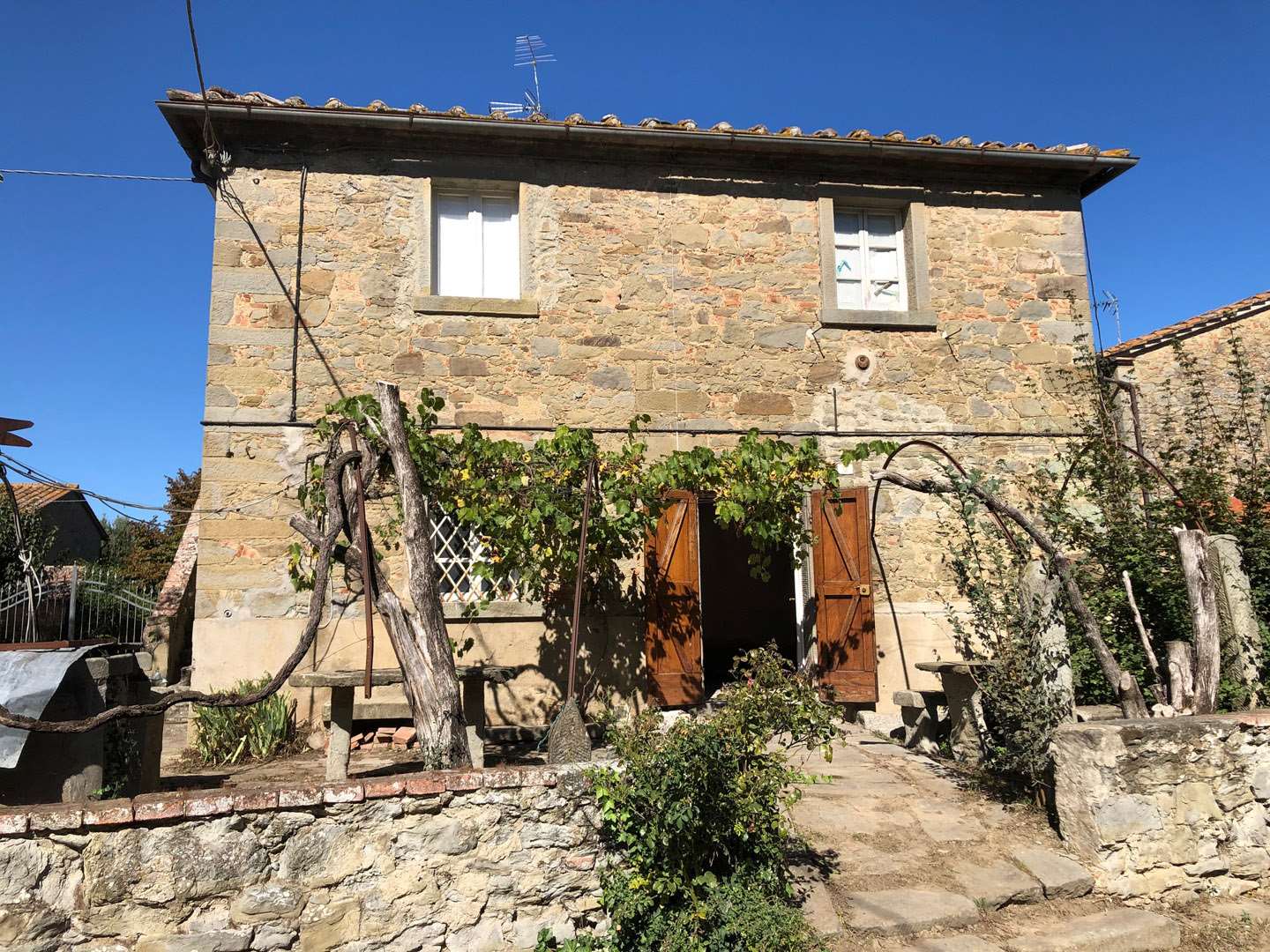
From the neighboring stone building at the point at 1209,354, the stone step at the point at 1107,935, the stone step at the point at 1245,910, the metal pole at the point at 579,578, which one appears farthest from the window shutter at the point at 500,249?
the neighboring stone building at the point at 1209,354

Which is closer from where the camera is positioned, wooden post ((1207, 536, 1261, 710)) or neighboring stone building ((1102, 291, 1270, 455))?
wooden post ((1207, 536, 1261, 710))

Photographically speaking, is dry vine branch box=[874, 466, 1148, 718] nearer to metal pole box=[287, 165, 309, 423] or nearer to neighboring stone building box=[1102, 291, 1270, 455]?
Answer: metal pole box=[287, 165, 309, 423]

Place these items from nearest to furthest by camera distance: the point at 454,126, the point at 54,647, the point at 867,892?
the point at 867,892, the point at 54,647, the point at 454,126

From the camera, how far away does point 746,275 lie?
7637 millimetres

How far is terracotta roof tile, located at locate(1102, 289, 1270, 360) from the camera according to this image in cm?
992

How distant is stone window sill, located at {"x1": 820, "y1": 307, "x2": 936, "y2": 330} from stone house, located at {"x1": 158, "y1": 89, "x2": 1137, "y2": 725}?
2 centimetres

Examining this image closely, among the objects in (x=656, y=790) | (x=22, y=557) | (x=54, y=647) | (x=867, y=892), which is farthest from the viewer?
(x=22, y=557)

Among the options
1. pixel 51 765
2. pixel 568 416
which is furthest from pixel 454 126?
pixel 51 765

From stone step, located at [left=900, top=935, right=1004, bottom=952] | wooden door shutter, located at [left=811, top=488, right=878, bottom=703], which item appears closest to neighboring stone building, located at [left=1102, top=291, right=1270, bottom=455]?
wooden door shutter, located at [left=811, top=488, right=878, bottom=703]

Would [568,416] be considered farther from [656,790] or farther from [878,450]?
[656,790]

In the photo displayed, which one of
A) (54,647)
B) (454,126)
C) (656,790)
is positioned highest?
(454,126)

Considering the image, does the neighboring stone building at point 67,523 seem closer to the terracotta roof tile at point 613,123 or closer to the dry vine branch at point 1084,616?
the terracotta roof tile at point 613,123

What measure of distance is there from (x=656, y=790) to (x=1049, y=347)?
6374 mm

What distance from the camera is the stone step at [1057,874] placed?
3973 millimetres
